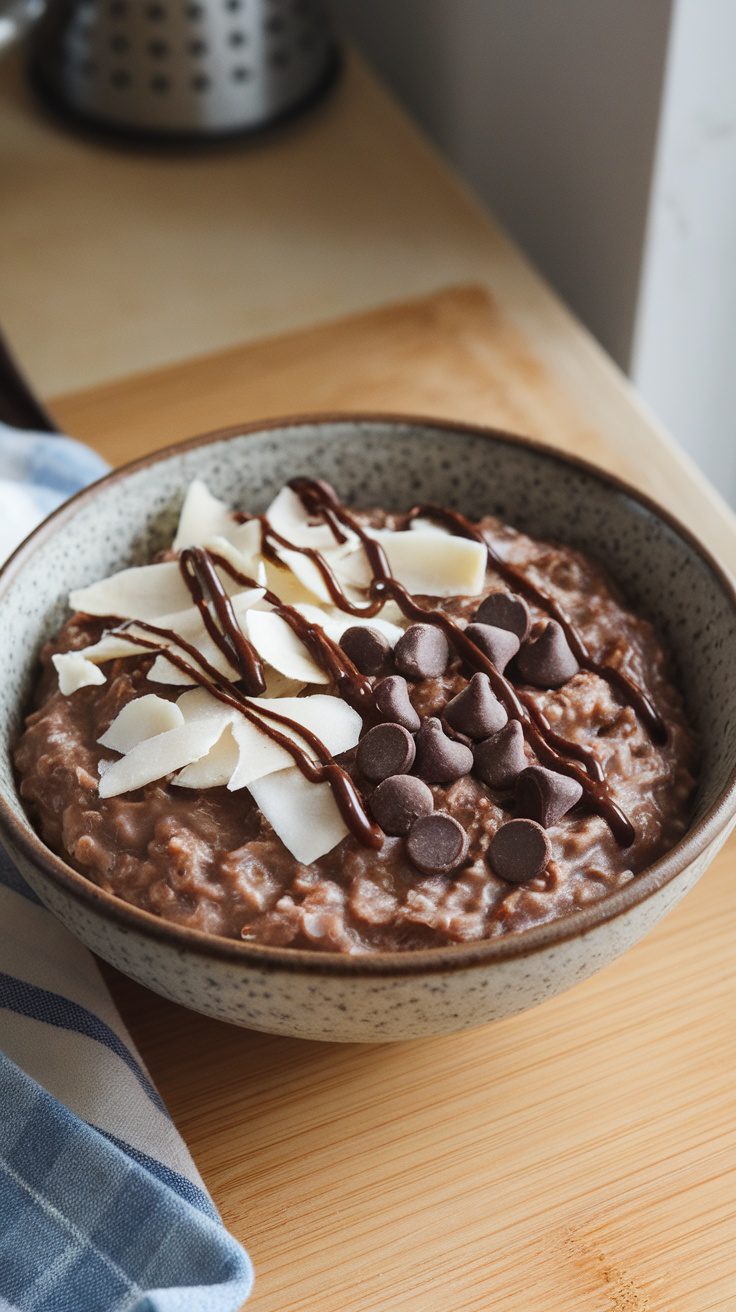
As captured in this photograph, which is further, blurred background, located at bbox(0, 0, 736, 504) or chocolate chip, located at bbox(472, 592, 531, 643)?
blurred background, located at bbox(0, 0, 736, 504)

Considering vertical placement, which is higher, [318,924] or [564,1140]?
[318,924]

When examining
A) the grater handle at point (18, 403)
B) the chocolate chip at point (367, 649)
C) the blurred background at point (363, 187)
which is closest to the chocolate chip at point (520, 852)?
the chocolate chip at point (367, 649)

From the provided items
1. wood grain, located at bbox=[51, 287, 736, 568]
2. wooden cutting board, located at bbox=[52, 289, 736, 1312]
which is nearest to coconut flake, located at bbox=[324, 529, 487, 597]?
wooden cutting board, located at bbox=[52, 289, 736, 1312]

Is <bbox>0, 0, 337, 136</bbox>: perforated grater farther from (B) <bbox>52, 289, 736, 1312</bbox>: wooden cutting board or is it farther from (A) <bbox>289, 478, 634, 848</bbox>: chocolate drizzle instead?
(B) <bbox>52, 289, 736, 1312</bbox>: wooden cutting board

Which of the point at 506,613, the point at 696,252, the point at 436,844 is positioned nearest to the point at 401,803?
the point at 436,844

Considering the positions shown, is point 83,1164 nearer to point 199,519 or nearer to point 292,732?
point 292,732

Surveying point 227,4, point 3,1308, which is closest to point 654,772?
point 3,1308

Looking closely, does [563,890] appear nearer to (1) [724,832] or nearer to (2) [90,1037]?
(1) [724,832]
